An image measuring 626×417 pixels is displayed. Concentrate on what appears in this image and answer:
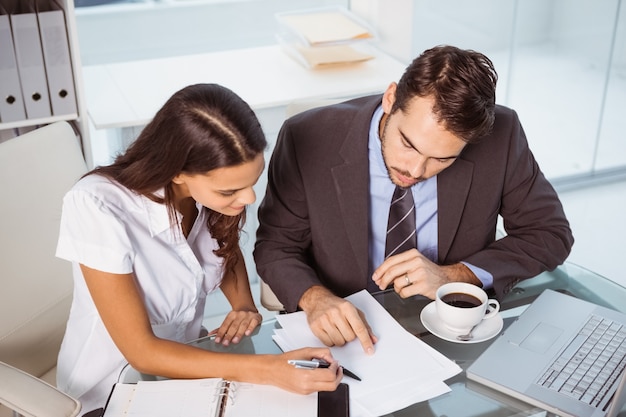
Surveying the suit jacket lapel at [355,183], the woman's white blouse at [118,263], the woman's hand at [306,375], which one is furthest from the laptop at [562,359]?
the woman's white blouse at [118,263]

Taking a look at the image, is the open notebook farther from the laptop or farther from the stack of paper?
the laptop

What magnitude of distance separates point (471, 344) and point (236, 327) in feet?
Answer: 1.57

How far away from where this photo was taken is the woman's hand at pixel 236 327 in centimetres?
153

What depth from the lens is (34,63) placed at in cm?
238

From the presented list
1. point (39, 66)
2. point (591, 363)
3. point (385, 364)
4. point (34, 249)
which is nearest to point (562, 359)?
point (591, 363)

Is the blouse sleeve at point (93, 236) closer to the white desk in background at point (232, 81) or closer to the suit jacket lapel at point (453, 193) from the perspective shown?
the suit jacket lapel at point (453, 193)

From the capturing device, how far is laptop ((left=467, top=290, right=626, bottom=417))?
4.39 ft

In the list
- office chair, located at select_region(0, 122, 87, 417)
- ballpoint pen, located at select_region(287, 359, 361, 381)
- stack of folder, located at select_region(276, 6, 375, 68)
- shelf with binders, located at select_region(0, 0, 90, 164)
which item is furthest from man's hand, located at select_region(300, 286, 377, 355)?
stack of folder, located at select_region(276, 6, 375, 68)

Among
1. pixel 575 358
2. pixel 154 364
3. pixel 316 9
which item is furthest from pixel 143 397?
pixel 316 9

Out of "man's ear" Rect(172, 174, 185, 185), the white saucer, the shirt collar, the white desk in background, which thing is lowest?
the white saucer

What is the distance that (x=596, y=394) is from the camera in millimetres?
1352

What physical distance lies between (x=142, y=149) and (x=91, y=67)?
5.70 feet

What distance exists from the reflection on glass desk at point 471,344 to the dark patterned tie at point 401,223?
204 mm

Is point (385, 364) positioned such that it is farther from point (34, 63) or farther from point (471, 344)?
point (34, 63)
